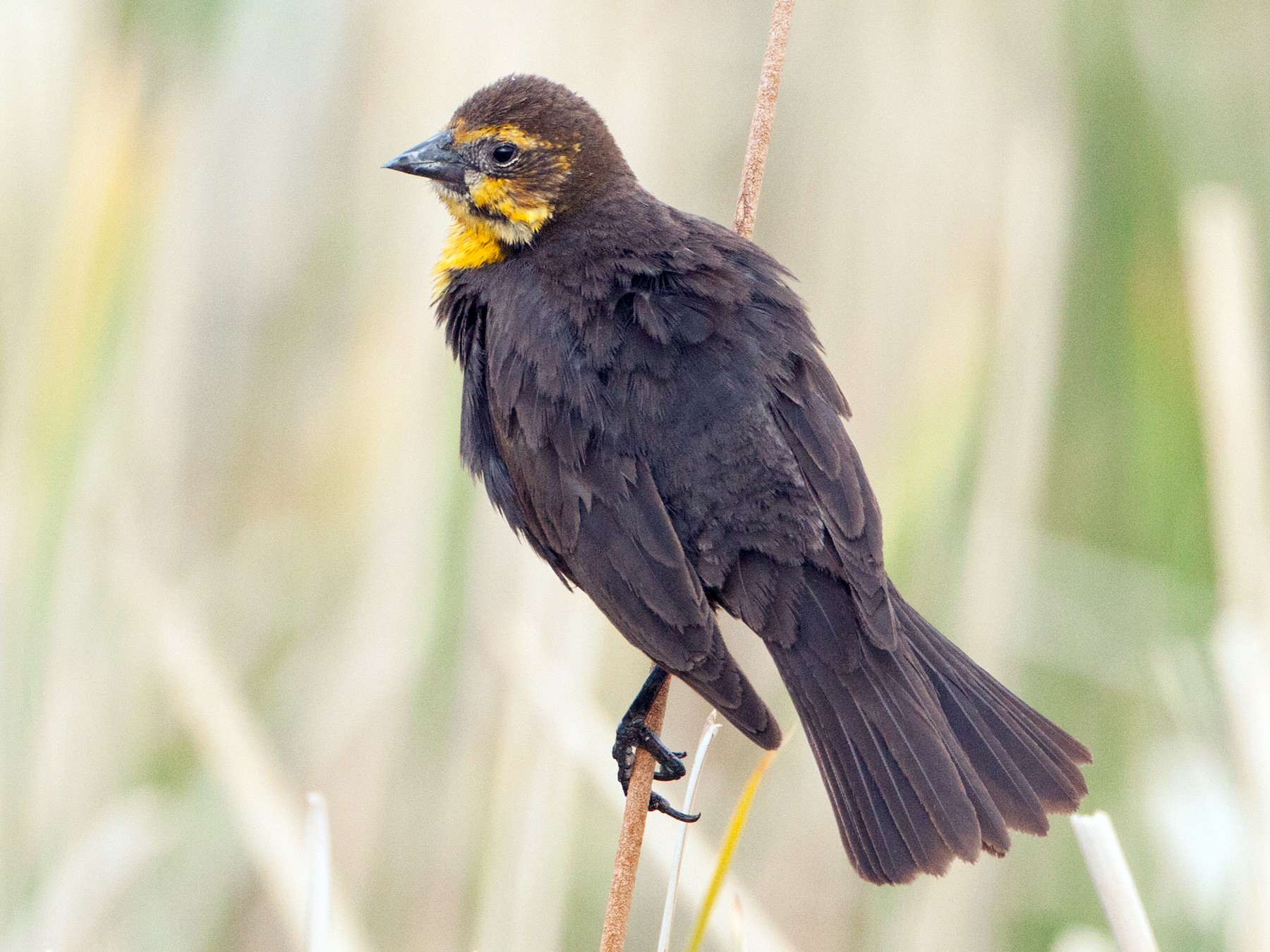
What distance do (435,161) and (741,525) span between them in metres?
0.96

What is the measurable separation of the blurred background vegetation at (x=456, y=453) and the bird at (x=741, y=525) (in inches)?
13.2

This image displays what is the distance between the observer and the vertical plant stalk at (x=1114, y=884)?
1.60m

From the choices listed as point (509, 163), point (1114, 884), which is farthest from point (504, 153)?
point (1114, 884)

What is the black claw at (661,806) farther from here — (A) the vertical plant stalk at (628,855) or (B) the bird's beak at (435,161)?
(B) the bird's beak at (435,161)

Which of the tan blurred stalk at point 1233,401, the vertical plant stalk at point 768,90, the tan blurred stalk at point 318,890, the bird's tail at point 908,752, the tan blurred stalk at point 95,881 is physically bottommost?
the tan blurred stalk at point 95,881

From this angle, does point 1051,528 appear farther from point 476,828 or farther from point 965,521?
point 476,828

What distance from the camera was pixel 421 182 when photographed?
9.25ft

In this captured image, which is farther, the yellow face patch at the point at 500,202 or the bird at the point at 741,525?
the yellow face patch at the point at 500,202

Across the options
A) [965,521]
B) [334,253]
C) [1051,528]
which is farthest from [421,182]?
[1051,528]

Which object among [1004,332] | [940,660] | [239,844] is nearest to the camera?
A: [940,660]

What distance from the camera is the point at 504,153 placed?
2568 mm

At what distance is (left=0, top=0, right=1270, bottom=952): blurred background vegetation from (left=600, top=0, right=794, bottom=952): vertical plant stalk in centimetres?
52

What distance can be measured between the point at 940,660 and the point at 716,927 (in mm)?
773

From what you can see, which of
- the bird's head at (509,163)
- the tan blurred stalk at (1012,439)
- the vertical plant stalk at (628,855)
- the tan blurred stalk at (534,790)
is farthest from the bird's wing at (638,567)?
the tan blurred stalk at (1012,439)
